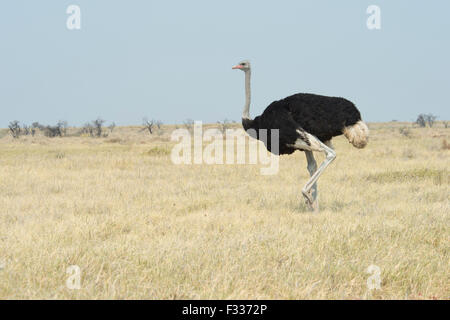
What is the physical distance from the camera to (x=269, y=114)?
7090 mm

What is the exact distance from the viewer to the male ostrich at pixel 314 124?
6.70 meters

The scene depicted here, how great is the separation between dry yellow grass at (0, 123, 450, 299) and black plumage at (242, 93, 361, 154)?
3.98 ft

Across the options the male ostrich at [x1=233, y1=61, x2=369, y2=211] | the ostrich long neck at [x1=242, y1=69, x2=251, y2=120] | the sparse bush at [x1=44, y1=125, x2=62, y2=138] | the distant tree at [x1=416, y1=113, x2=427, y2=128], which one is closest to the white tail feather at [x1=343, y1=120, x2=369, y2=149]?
the male ostrich at [x1=233, y1=61, x2=369, y2=211]

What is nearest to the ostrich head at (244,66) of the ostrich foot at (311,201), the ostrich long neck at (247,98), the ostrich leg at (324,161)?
the ostrich long neck at (247,98)

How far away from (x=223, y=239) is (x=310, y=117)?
9.11ft

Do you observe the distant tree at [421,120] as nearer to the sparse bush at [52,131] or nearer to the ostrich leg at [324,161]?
the sparse bush at [52,131]

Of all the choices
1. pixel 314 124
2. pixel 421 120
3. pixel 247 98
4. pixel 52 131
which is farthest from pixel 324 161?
pixel 421 120

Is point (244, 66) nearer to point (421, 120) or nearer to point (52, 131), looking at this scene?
point (52, 131)

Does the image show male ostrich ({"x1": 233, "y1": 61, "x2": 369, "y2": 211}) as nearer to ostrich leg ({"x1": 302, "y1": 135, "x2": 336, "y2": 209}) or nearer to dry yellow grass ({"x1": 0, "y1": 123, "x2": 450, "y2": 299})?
ostrich leg ({"x1": 302, "y1": 135, "x2": 336, "y2": 209})

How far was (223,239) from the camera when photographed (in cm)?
487

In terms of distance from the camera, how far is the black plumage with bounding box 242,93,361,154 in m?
6.77

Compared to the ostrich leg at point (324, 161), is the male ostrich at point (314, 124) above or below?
above

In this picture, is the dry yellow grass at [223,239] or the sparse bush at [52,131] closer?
the dry yellow grass at [223,239]
